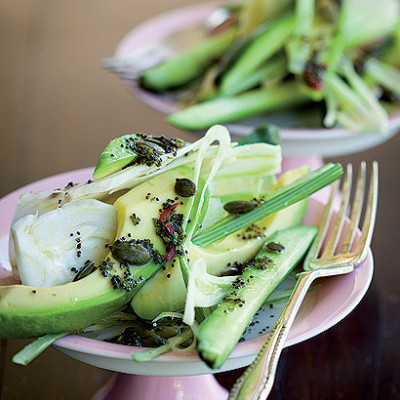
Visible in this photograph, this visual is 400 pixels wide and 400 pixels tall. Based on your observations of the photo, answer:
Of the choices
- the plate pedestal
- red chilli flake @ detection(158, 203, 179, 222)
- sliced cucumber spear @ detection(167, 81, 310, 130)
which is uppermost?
sliced cucumber spear @ detection(167, 81, 310, 130)

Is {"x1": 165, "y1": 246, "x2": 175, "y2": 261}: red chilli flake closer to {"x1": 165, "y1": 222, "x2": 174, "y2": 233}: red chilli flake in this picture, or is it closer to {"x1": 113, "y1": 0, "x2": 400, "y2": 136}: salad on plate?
{"x1": 165, "y1": 222, "x2": 174, "y2": 233}: red chilli flake

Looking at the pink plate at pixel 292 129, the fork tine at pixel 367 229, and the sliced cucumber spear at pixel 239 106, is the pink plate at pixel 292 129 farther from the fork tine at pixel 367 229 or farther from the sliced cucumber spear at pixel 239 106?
the fork tine at pixel 367 229

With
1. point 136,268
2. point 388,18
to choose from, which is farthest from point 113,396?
point 388,18

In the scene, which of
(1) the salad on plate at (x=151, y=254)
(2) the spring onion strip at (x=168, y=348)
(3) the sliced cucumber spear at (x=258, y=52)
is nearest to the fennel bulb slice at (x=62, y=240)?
(1) the salad on plate at (x=151, y=254)

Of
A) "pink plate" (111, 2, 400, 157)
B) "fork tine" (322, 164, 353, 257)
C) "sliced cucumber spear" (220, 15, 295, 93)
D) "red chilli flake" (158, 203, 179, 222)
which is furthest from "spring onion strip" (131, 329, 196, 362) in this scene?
"sliced cucumber spear" (220, 15, 295, 93)

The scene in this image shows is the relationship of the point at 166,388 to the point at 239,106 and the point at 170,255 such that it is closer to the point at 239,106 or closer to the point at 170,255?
the point at 170,255

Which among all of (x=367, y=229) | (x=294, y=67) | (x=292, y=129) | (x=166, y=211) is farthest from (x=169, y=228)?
(x=294, y=67)

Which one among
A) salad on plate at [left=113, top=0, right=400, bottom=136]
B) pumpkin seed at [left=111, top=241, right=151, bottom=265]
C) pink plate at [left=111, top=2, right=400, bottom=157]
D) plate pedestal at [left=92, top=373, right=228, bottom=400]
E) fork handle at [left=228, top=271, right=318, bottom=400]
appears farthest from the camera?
salad on plate at [left=113, top=0, right=400, bottom=136]

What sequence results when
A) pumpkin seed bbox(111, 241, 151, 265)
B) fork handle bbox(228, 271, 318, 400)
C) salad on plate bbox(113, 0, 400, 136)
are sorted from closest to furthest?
fork handle bbox(228, 271, 318, 400) < pumpkin seed bbox(111, 241, 151, 265) < salad on plate bbox(113, 0, 400, 136)
